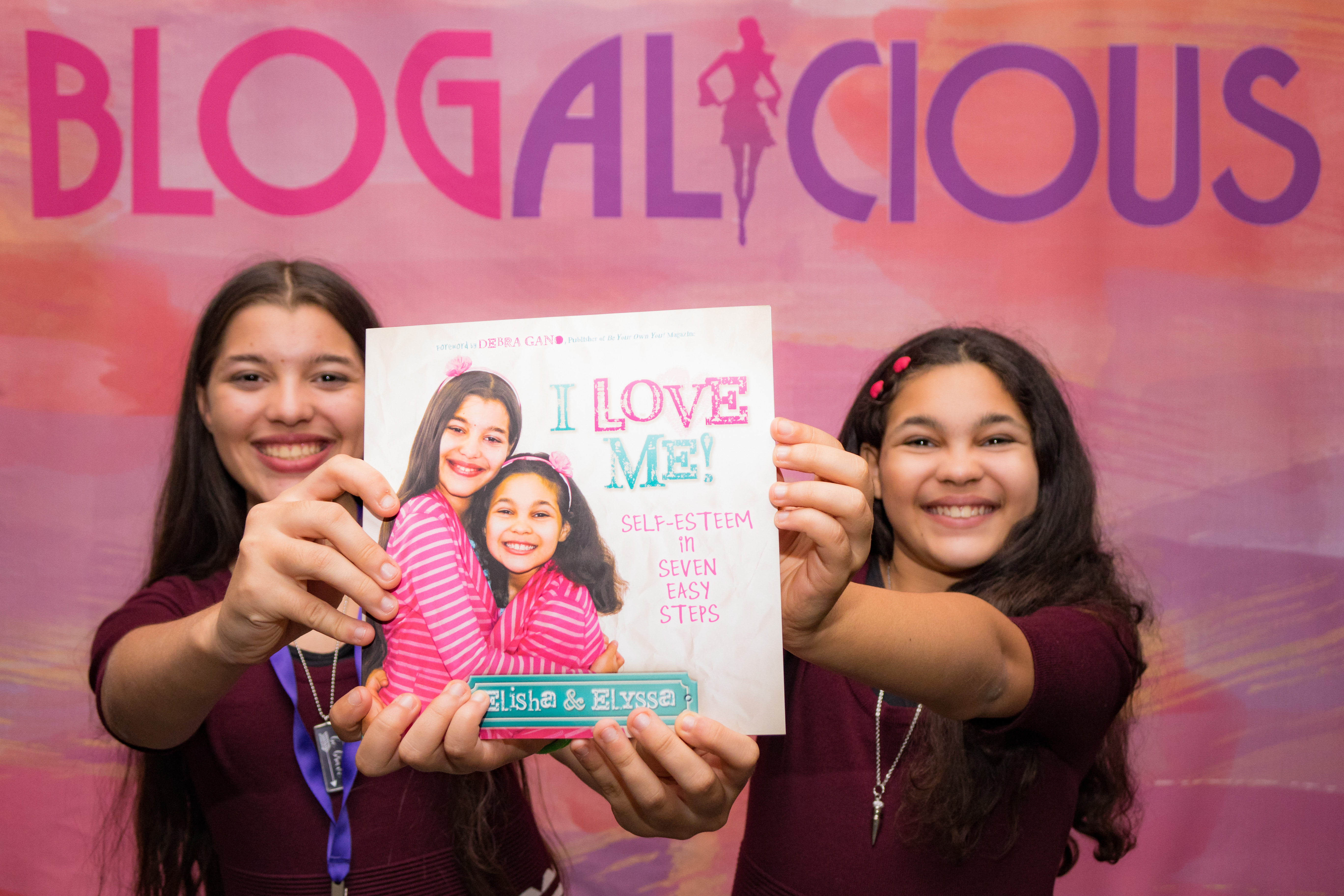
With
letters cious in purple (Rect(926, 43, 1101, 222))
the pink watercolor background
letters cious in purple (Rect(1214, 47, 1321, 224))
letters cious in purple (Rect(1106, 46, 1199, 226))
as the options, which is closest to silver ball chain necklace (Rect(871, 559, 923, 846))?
the pink watercolor background

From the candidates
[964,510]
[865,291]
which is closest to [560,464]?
[964,510]

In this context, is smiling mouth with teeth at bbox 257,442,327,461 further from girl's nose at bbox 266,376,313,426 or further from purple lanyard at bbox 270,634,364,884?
purple lanyard at bbox 270,634,364,884

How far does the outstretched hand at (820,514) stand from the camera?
108 cm

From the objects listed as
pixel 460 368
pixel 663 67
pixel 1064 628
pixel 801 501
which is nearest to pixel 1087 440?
pixel 1064 628

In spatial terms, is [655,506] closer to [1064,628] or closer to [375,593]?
[375,593]

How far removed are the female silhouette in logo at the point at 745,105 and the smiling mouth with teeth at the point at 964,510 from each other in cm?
105

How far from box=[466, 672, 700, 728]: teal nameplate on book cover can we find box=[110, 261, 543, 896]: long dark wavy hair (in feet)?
1.81

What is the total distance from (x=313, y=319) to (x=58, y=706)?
151cm

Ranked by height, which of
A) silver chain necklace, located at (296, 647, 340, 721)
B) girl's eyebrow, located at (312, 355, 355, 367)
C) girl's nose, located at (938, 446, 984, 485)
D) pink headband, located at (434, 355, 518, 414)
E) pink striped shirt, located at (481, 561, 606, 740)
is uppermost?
girl's eyebrow, located at (312, 355, 355, 367)

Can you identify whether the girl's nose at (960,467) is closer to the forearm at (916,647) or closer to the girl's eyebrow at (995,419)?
the girl's eyebrow at (995,419)

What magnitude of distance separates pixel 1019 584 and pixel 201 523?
1.46 metres

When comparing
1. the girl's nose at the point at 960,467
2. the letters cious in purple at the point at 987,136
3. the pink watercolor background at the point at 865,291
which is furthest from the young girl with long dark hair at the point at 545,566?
the letters cious in purple at the point at 987,136

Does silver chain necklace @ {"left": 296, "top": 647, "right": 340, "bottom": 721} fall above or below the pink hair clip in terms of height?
below

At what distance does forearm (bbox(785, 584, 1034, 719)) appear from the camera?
1.13 metres
